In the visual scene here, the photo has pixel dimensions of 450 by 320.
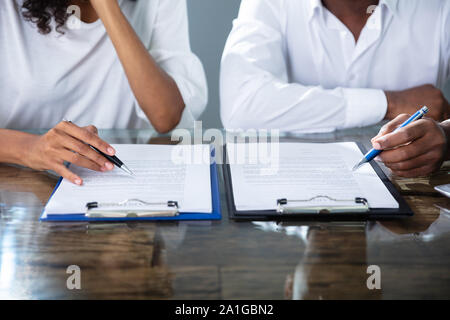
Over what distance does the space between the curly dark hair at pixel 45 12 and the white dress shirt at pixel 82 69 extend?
0.09 feet

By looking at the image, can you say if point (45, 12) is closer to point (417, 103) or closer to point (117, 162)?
point (117, 162)

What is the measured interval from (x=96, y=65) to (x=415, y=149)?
928 mm

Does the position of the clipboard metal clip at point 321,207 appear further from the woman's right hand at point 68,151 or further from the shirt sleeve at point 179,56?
the shirt sleeve at point 179,56

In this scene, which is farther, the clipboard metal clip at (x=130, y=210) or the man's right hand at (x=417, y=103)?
the man's right hand at (x=417, y=103)

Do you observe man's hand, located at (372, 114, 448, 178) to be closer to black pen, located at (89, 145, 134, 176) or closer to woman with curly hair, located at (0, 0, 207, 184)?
black pen, located at (89, 145, 134, 176)

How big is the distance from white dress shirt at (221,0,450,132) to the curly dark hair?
0.46 metres

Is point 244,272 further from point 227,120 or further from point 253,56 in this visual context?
point 253,56

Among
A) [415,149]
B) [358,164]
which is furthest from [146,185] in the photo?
[415,149]

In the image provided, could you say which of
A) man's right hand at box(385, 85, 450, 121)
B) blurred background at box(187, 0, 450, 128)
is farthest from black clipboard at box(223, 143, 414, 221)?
blurred background at box(187, 0, 450, 128)

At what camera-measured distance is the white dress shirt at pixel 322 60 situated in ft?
3.98

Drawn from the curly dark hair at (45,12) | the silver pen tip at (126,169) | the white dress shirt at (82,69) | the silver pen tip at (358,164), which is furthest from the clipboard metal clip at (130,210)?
the curly dark hair at (45,12)

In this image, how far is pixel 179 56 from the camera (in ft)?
4.36

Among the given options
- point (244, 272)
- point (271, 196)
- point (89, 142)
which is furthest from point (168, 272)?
point (89, 142)

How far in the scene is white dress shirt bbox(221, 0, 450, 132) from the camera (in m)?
1.21
